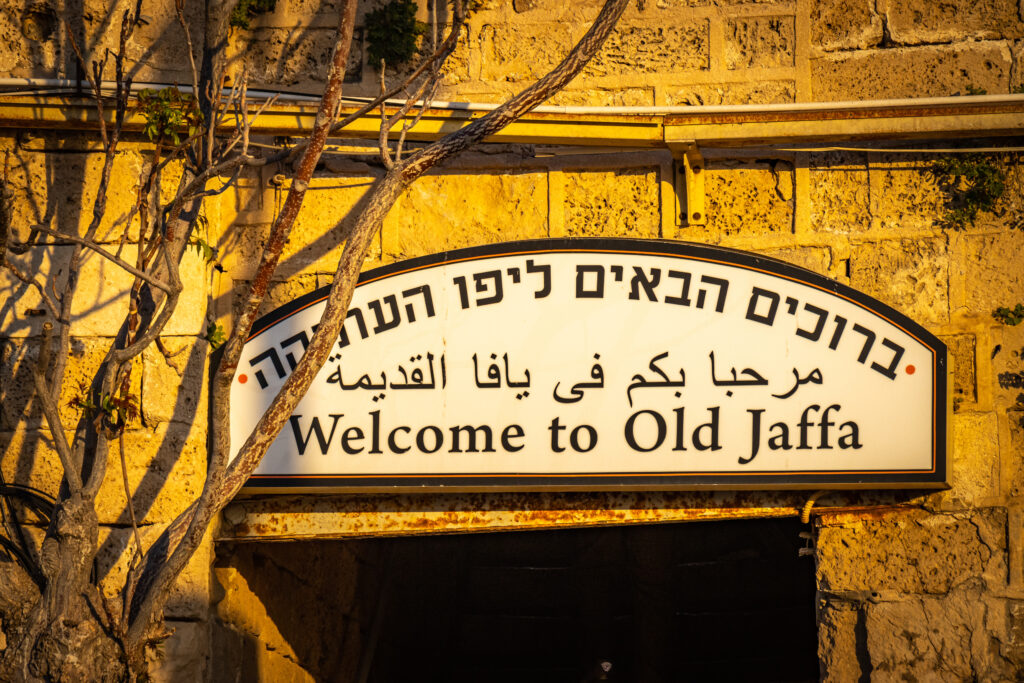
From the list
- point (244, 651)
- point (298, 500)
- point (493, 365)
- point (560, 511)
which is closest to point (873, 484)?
point (560, 511)

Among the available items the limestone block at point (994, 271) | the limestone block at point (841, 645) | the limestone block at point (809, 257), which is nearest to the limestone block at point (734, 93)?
the limestone block at point (809, 257)

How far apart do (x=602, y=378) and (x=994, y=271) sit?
1761 millimetres

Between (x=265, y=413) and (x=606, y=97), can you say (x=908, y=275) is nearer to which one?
(x=606, y=97)

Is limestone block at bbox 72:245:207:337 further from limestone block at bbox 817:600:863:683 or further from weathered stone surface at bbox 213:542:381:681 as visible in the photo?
limestone block at bbox 817:600:863:683

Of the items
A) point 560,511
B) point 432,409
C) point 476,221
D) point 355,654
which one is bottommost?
point 355,654

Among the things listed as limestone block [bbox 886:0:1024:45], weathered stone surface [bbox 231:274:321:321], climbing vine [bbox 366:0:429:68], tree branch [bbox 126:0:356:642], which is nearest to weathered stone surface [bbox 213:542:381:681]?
tree branch [bbox 126:0:356:642]

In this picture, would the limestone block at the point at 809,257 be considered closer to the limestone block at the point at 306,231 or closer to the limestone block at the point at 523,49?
the limestone block at the point at 523,49

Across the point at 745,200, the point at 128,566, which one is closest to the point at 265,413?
the point at 128,566

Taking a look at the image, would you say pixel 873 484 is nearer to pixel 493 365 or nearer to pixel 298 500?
pixel 493 365

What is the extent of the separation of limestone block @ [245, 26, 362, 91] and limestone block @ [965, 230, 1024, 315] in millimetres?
3119

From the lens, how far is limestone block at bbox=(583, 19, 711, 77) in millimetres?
5082

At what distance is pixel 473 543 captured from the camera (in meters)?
8.20

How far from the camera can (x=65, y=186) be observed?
5.16 m

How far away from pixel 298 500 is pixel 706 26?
2.90 m
